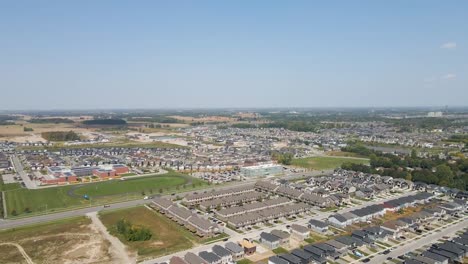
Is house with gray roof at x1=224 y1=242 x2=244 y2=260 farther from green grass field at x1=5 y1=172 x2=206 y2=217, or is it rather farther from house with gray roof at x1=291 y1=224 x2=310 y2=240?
green grass field at x1=5 y1=172 x2=206 y2=217

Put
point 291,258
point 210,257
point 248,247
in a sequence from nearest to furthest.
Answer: point 291,258
point 210,257
point 248,247

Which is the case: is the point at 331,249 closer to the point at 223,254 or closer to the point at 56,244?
the point at 223,254

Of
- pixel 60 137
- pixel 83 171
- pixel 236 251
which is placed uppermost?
pixel 60 137

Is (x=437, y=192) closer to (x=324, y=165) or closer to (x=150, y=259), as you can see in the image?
(x=324, y=165)

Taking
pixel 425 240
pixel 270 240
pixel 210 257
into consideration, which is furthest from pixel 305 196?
pixel 210 257

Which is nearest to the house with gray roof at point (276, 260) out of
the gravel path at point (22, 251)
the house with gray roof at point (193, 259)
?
the house with gray roof at point (193, 259)

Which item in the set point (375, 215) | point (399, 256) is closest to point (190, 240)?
point (399, 256)
